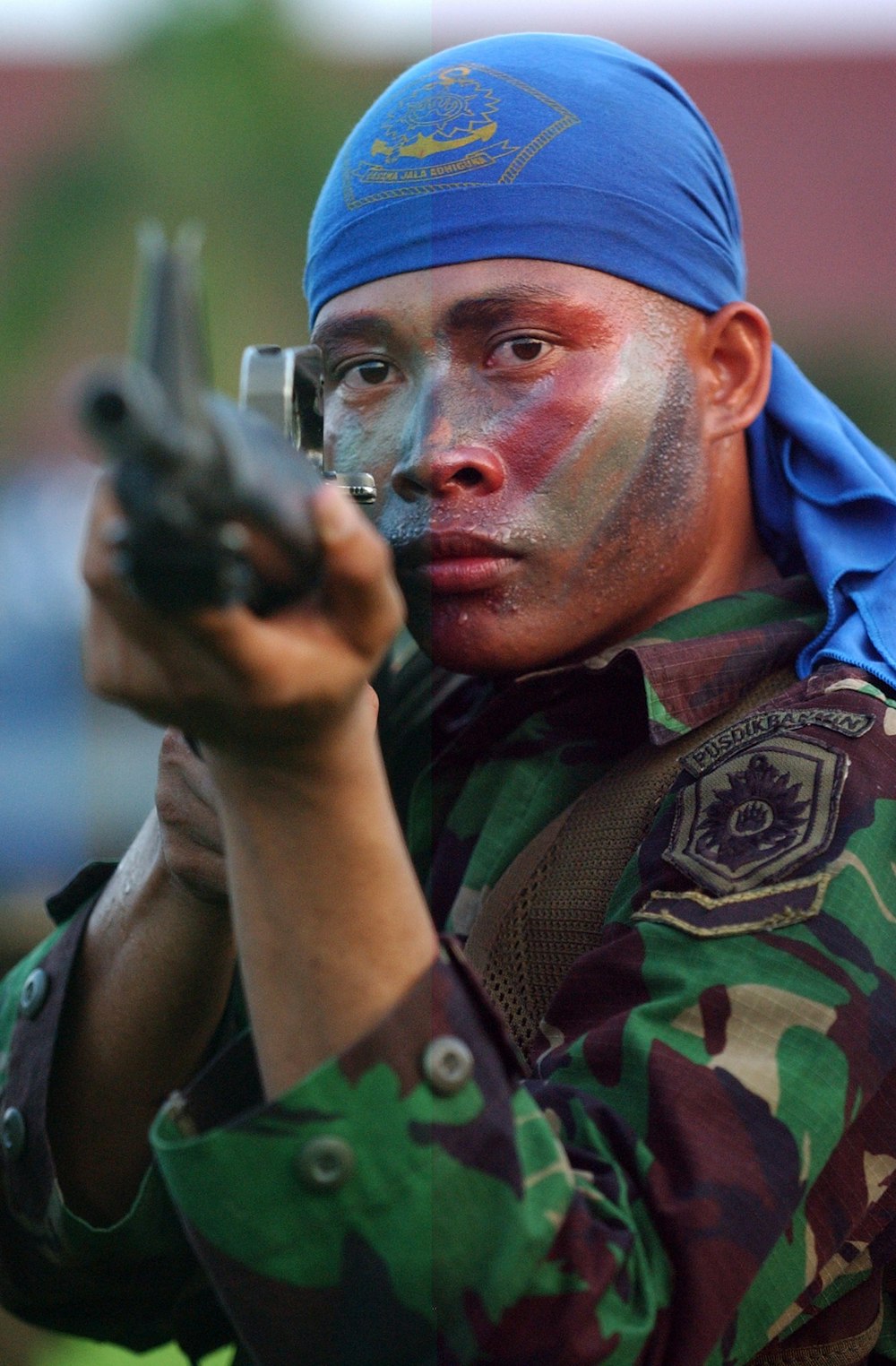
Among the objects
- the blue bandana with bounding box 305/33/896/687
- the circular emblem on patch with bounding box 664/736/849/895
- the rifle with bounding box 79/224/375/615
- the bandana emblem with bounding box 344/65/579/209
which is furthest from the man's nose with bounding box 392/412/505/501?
the rifle with bounding box 79/224/375/615

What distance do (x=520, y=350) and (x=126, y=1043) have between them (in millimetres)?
1038

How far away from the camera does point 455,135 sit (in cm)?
238

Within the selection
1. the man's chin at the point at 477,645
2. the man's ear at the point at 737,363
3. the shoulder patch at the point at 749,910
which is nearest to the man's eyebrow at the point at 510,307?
the man's ear at the point at 737,363

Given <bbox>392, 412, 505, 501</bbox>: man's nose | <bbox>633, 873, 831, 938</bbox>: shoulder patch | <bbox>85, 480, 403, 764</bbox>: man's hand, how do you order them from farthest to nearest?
<bbox>392, 412, 505, 501</bbox>: man's nose < <bbox>633, 873, 831, 938</bbox>: shoulder patch < <bbox>85, 480, 403, 764</bbox>: man's hand

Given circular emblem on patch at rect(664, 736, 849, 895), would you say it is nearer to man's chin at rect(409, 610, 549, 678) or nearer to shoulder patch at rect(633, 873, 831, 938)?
shoulder patch at rect(633, 873, 831, 938)

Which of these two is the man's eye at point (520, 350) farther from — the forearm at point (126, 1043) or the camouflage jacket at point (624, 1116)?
the forearm at point (126, 1043)

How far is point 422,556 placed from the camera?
224 centimetres

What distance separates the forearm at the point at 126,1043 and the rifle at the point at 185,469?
3.47 ft

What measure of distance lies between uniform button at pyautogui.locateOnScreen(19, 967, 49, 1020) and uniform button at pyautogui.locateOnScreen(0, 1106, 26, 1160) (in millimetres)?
131

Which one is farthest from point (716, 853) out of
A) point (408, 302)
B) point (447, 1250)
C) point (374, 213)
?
point (374, 213)

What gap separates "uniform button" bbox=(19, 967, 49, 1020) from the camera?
2316 mm

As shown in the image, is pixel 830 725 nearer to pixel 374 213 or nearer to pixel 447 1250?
pixel 447 1250

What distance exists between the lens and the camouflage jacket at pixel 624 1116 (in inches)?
54.7

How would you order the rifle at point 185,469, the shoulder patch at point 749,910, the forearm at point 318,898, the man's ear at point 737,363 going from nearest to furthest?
1. the rifle at point 185,469
2. the forearm at point 318,898
3. the shoulder patch at point 749,910
4. the man's ear at point 737,363
